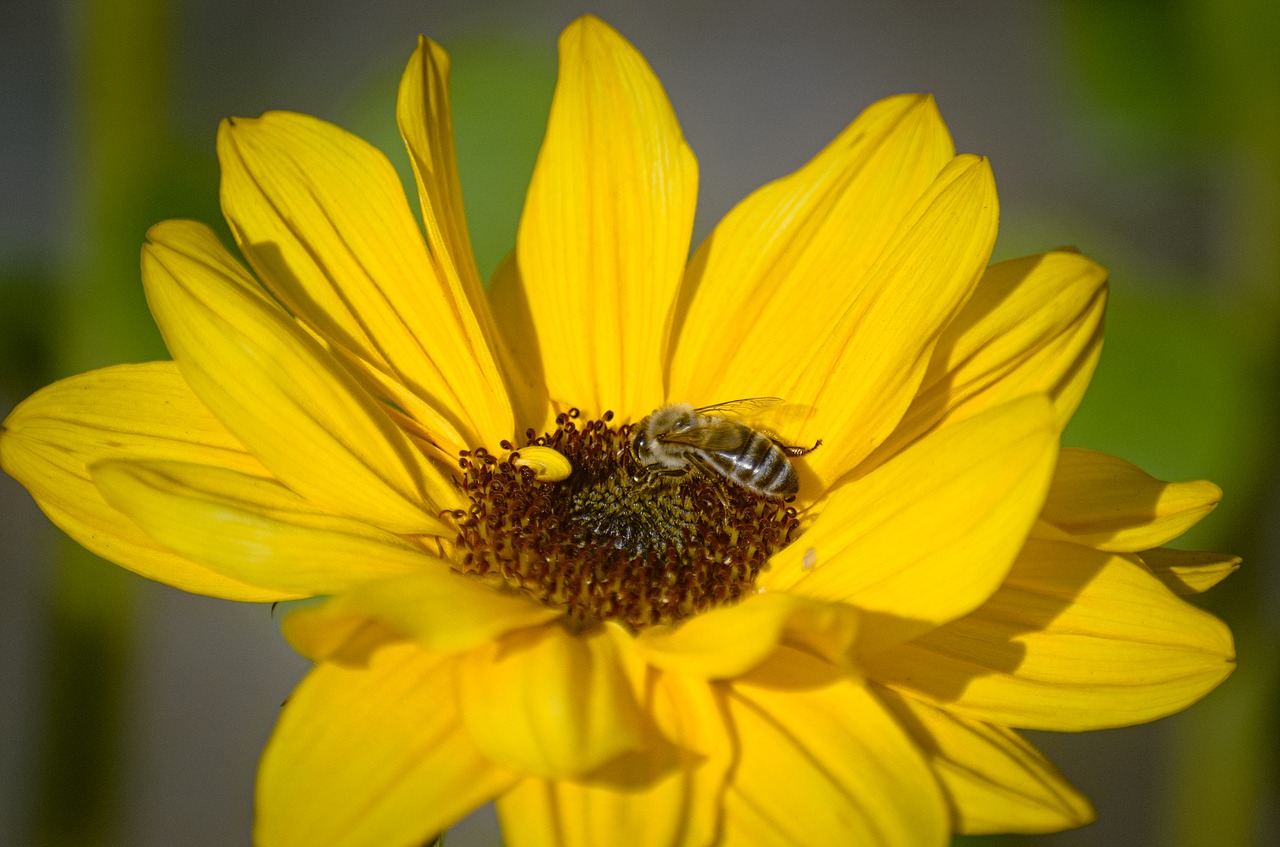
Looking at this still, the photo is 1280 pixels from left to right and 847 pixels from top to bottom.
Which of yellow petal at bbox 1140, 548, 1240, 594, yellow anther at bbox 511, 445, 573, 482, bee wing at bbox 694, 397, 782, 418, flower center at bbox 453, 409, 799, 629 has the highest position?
bee wing at bbox 694, 397, 782, 418

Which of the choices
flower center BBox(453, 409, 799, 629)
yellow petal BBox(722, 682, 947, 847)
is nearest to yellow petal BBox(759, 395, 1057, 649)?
yellow petal BBox(722, 682, 947, 847)

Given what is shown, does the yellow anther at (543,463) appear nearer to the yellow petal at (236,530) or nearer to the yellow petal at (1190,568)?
the yellow petal at (236,530)

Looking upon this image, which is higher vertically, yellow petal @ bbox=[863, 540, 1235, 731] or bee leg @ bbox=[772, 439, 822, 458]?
bee leg @ bbox=[772, 439, 822, 458]

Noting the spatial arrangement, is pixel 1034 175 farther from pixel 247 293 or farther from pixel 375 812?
pixel 375 812

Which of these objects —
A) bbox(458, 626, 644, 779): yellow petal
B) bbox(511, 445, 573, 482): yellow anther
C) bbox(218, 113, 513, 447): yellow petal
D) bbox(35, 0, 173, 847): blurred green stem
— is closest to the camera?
bbox(458, 626, 644, 779): yellow petal

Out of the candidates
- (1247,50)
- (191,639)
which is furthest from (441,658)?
(191,639)

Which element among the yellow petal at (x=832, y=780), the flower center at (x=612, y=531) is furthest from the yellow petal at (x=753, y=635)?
the flower center at (x=612, y=531)

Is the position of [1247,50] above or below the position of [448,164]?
above

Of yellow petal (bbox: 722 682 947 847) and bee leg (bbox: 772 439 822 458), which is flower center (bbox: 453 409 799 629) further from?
yellow petal (bbox: 722 682 947 847)
